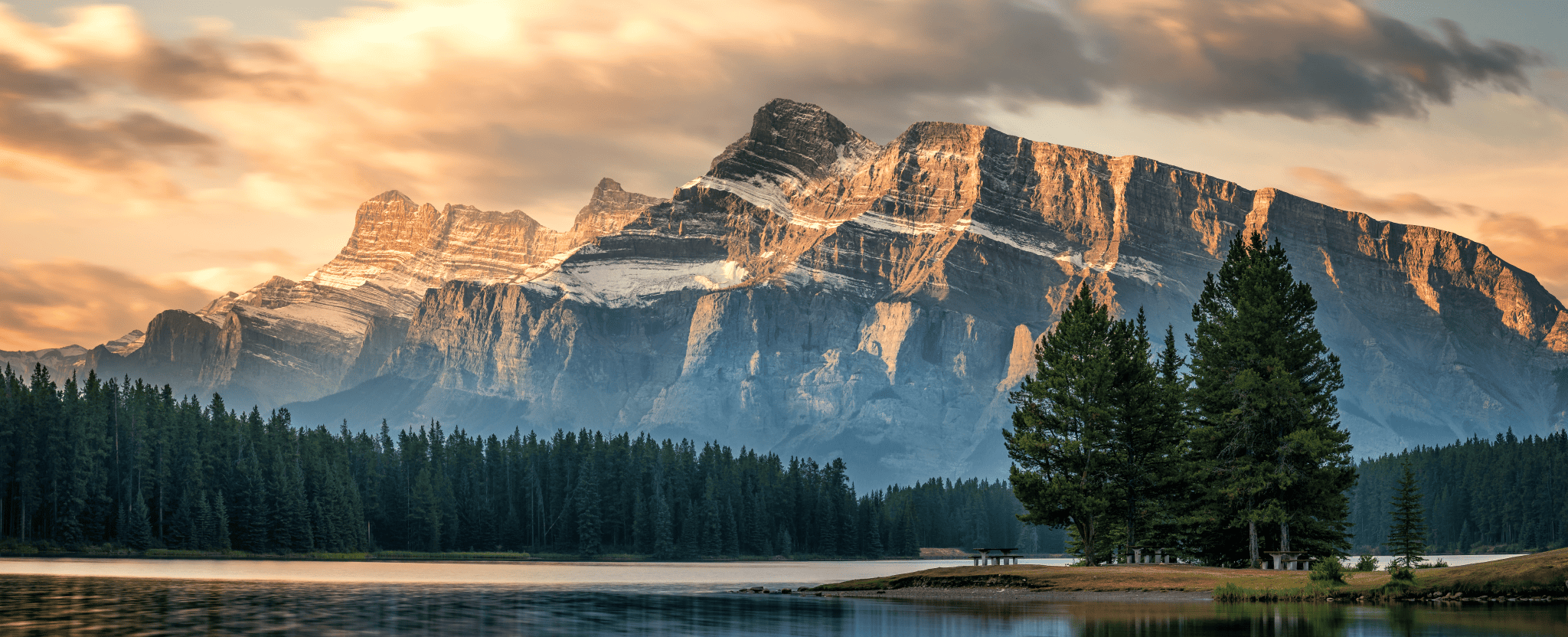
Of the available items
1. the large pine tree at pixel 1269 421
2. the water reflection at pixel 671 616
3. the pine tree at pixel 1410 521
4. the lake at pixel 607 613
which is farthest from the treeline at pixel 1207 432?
the water reflection at pixel 671 616

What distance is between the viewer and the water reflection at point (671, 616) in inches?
1988

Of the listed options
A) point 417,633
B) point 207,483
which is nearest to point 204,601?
point 417,633

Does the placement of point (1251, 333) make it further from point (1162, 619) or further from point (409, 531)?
point (409, 531)

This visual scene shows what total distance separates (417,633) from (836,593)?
3684cm

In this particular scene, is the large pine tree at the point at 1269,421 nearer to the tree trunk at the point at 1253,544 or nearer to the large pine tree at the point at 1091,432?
the tree trunk at the point at 1253,544

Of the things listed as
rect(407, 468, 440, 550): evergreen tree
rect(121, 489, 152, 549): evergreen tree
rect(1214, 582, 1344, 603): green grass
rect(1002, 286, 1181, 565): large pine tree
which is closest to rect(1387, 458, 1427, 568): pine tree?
rect(1002, 286, 1181, 565): large pine tree

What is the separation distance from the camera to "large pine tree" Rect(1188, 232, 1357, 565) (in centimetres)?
7619

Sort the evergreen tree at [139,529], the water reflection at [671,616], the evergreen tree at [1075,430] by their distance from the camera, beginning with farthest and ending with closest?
the evergreen tree at [139,529], the evergreen tree at [1075,430], the water reflection at [671,616]

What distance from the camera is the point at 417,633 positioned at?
50.2 m

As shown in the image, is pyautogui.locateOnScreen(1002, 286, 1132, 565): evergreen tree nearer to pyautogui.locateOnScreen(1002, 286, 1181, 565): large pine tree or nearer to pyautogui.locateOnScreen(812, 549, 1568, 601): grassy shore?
pyautogui.locateOnScreen(1002, 286, 1181, 565): large pine tree

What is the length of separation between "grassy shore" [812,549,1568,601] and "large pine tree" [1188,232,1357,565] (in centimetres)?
490

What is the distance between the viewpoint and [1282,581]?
221 feet

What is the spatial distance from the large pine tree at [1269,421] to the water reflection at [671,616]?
1416 cm

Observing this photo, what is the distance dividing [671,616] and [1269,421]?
119 feet
